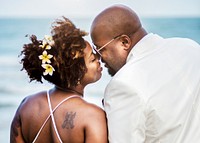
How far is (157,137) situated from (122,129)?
0.16 meters

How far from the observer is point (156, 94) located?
2535 mm

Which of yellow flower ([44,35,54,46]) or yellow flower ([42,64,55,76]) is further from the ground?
yellow flower ([44,35,54,46])

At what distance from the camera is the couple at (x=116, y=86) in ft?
8.29

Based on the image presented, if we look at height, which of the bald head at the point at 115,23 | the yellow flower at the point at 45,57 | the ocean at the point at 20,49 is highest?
the bald head at the point at 115,23

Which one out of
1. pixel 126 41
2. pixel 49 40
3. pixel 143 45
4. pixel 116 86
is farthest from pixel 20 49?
pixel 116 86

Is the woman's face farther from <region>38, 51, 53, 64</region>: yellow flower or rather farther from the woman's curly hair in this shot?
<region>38, 51, 53, 64</region>: yellow flower

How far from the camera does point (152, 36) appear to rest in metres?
2.71

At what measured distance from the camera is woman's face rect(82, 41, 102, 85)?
2822 mm

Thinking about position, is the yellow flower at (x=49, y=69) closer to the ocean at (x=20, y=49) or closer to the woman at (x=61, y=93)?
the woman at (x=61, y=93)

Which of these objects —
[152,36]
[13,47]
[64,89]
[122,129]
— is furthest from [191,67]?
[13,47]

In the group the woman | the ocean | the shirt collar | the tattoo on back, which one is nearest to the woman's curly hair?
the woman

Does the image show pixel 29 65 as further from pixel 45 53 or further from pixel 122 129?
pixel 122 129

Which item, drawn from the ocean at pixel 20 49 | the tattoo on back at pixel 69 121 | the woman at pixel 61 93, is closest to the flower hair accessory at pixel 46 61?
the woman at pixel 61 93

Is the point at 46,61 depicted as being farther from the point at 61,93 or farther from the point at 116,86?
the point at 116,86
